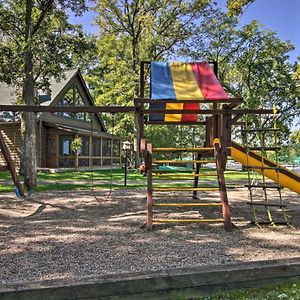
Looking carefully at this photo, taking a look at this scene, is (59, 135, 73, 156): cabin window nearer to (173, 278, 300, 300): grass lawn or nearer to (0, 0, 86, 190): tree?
(0, 0, 86, 190): tree

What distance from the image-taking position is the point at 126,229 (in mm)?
5680

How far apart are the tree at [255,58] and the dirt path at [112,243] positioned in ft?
63.9

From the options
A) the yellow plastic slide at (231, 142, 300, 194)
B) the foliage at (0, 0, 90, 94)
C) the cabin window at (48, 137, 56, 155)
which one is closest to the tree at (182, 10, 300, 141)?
the cabin window at (48, 137, 56, 155)

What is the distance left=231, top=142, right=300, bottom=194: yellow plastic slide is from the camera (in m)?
6.60

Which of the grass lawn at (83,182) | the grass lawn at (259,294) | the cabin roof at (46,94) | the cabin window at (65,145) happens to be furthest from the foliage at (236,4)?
the cabin window at (65,145)

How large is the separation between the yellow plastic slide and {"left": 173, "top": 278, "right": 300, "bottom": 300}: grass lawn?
337 centimetres

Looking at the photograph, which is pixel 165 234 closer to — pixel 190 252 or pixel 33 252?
pixel 190 252

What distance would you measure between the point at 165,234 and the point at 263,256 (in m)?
1.58

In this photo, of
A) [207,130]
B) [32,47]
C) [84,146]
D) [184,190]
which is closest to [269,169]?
[207,130]

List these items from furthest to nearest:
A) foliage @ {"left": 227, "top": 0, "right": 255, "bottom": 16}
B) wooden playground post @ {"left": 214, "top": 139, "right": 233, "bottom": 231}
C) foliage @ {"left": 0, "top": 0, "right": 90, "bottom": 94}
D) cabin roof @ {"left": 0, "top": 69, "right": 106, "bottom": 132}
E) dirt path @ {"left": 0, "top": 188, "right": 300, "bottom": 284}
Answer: cabin roof @ {"left": 0, "top": 69, "right": 106, "bottom": 132} → foliage @ {"left": 0, "top": 0, "right": 90, "bottom": 94} → foliage @ {"left": 227, "top": 0, "right": 255, "bottom": 16} → wooden playground post @ {"left": 214, "top": 139, "right": 233, "bottom": 231} → dirt path @ {"left": 0, "top": 188, "right": 300, "bottom": 284}

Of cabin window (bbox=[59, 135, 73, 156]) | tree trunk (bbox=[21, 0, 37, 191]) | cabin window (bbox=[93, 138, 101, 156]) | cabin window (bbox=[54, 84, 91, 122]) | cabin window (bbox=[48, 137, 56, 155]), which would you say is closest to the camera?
tree trunk (bbox=[21, 0, 37, 191])

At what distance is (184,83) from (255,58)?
2123 centimetres

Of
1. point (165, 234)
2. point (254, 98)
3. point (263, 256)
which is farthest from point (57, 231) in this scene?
point (254, 98)

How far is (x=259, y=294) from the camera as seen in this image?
3.04 m
